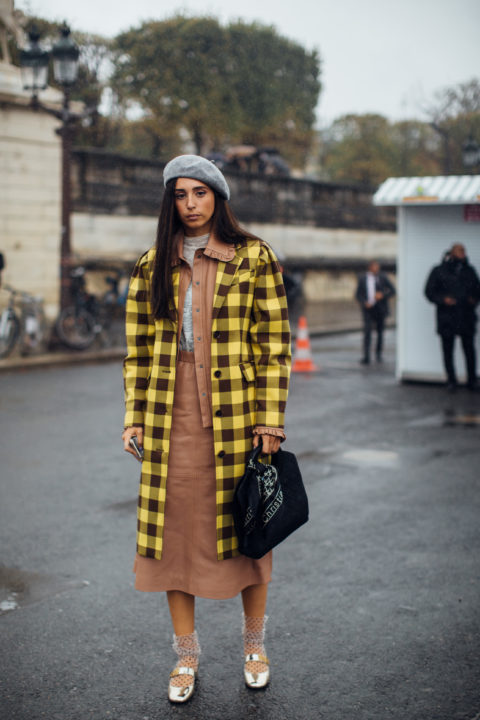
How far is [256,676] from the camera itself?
3.49 m

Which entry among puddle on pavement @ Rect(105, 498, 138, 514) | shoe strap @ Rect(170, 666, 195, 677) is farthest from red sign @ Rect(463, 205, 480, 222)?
shoe strap @ Rect(170, 666, 195, 677)

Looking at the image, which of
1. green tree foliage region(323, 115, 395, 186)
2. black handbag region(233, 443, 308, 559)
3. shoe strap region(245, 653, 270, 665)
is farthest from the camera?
green tree foliage region(323, 115, 395, 186)

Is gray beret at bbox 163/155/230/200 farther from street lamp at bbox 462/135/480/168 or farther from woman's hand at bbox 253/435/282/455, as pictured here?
street lamp at bbox 462/135/480/168

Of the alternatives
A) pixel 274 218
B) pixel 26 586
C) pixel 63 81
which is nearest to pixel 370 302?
pixel 63 81

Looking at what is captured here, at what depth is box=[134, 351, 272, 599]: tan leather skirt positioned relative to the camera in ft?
11.0

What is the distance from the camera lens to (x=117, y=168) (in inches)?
811

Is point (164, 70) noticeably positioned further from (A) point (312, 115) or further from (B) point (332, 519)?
(B) point (332, 519)

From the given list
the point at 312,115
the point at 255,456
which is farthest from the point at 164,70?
the point at 255,456

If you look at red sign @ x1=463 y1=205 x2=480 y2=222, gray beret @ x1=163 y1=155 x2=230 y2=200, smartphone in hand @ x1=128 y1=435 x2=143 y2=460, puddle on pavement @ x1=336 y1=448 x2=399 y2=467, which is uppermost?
red sign @ x1=463 y1=205 x2=480 y2=222

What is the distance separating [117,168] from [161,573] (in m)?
18.1

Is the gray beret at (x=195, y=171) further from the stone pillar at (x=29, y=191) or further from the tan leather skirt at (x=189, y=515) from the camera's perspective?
the stone pillar at (x=29, y=191)

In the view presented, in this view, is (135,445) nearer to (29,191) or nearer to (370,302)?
(370,302)

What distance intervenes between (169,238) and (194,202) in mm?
158

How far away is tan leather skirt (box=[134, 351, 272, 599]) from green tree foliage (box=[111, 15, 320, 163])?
38.3 m
